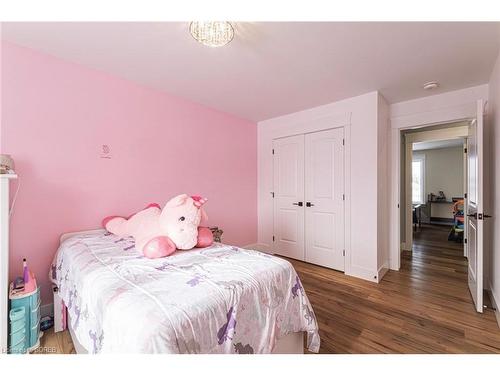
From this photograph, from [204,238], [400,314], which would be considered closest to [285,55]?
[204,238]

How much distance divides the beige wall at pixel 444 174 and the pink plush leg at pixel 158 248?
7.98m

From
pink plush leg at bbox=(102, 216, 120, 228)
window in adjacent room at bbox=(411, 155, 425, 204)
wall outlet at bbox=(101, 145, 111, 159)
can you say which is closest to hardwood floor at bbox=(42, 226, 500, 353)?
pink plush leg at bbox=(102, 216, 120, 228)

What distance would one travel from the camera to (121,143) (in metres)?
2.30

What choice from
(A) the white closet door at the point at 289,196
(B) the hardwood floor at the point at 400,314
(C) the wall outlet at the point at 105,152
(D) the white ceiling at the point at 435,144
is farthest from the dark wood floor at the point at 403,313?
(D) the white ceiling at the point at 435,144

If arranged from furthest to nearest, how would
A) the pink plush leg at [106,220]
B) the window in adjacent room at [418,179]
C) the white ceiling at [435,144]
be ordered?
1. the window in adjacent room at [418,179]
2. the white ceiling at [435,144]
3. the pink plush leg at [106,220]

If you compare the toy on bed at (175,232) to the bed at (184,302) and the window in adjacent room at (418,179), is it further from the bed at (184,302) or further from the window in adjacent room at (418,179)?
the window in adjacent room at (418,179)

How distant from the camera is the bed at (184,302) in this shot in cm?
85

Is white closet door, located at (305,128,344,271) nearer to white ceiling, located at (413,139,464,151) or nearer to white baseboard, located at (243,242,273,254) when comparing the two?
A: white baseboard, located at (243,242,273,254)

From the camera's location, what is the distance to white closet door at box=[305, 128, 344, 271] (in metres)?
2.99

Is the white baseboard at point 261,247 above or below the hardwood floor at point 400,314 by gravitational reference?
above

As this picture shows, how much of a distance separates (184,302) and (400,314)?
6.63 feet

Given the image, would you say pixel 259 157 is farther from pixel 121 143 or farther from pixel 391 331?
pixel 391 331

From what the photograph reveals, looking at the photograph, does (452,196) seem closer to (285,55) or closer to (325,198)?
(325,198)
